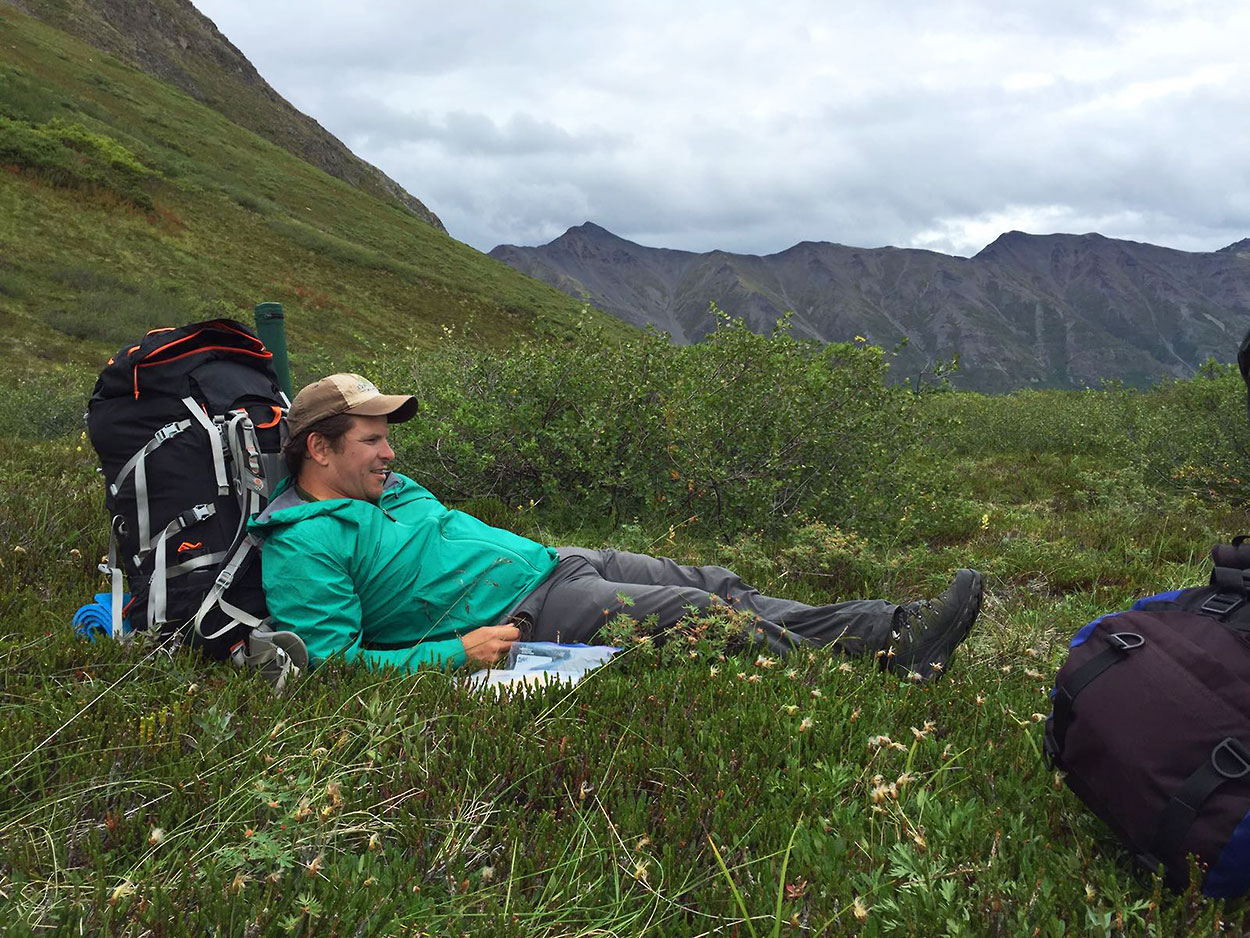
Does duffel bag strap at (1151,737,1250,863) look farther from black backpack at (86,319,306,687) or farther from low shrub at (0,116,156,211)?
low shrub at (0,116,156,211)

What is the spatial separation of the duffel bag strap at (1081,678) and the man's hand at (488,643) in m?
2.35

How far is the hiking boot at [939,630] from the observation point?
3713mm

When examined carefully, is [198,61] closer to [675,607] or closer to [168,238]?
[168,238]

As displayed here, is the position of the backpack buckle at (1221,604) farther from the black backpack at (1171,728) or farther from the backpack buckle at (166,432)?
the backpack buckle at (166,432)

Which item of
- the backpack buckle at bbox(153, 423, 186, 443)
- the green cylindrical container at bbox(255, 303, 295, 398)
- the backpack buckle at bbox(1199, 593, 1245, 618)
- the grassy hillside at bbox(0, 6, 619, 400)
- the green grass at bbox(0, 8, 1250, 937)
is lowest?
the green grass at bbox(0, 8, 1250, 937)

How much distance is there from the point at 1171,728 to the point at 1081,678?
10.1 inches

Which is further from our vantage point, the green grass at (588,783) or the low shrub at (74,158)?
the low shrub at (74,158)

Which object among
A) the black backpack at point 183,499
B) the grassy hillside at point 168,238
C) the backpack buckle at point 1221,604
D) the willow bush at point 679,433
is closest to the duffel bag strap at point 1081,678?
the backpack buckle at point 1221,604

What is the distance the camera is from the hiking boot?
371cm

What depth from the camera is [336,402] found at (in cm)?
391

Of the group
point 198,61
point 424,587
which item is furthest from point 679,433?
point 198,61

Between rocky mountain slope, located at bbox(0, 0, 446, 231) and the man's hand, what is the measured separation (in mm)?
84424

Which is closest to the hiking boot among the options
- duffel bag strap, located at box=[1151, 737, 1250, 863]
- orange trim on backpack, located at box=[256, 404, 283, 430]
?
duffel bag strap, located at box=[1151, 737, 1250, 863]

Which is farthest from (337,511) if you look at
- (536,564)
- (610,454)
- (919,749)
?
Answer: (610,454)
